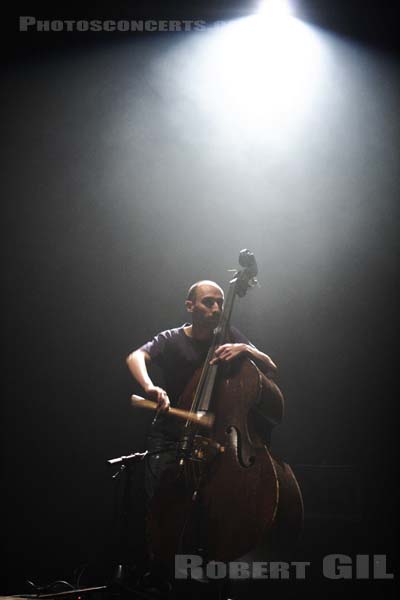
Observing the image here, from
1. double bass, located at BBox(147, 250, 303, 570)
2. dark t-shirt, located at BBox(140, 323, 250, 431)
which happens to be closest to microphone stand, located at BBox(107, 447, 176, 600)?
double bass, located at BBox(147, 250, 303, 570)

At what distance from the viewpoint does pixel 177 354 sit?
2.66 meters

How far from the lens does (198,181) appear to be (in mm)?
3012

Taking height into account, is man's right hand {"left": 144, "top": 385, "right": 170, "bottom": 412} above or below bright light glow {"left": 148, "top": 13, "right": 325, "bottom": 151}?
below

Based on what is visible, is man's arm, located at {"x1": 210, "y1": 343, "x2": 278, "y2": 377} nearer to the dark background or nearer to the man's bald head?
the dark background

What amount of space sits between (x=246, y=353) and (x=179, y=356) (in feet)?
1.09

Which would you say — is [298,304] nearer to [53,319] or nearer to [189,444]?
[189,444]

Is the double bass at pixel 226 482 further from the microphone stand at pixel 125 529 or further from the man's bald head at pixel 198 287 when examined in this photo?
the man's bald head at pixel 198 287

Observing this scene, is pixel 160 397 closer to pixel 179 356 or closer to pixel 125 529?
pixel 179 356

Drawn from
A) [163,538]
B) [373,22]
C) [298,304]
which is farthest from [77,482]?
[373,22]

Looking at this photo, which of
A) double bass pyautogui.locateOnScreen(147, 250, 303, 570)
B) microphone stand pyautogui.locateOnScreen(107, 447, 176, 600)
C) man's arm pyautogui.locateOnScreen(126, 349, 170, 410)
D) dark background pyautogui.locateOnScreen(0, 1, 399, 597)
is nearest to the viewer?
double bass pyautogui.locateOnScreen(147, 250, 303, 570)

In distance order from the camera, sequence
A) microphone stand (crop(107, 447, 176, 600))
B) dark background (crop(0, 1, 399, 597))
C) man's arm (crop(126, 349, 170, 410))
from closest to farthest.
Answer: microphone stand (crop(107, 447, 176, 600)), man's arm (crop(126, 349, 170, 410)), dark background (crop(0, 1, 399, 597))

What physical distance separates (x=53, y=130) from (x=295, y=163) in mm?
1220

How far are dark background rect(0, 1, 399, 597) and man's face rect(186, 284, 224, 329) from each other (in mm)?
83

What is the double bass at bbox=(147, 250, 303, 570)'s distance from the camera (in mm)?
2047
